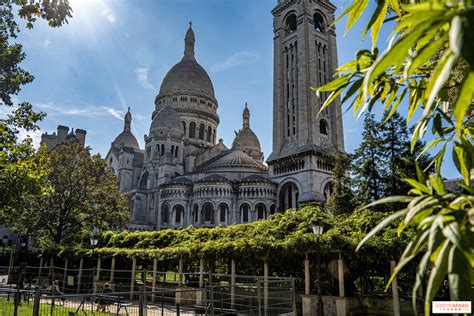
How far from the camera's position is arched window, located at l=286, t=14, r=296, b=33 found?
49.6 metres

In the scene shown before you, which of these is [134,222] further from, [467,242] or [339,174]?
[467,242]

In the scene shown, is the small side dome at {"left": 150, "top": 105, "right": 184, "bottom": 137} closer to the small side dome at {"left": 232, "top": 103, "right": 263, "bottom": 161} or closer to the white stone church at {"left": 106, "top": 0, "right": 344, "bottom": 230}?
the white stone church at {"left": 106, "top": 0, "right": 344, "bottom": 230}

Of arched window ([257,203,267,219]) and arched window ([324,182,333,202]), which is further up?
arched window ([324,182,333,202])

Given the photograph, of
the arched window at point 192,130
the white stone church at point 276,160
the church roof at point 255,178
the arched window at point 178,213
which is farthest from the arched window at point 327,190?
the arched window at point 192,130

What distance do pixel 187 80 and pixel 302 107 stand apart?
32.5m

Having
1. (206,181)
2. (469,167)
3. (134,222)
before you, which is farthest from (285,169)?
(469,167)

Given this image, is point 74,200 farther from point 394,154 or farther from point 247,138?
point 247,138

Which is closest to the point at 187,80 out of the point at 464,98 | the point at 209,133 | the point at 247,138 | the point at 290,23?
the point at 209,133

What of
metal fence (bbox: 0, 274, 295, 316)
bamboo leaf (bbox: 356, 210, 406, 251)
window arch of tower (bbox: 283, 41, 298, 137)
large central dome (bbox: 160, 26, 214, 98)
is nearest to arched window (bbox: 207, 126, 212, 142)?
large central dome (bbox: 160, 26, 214, 98)

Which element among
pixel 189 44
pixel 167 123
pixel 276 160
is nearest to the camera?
pixel 276 160

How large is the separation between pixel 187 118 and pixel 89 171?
128ft

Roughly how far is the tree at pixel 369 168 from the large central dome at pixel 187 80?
4588cm

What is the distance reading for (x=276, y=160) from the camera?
44688 mm

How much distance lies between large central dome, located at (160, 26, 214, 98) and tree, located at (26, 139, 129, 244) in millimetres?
40895
